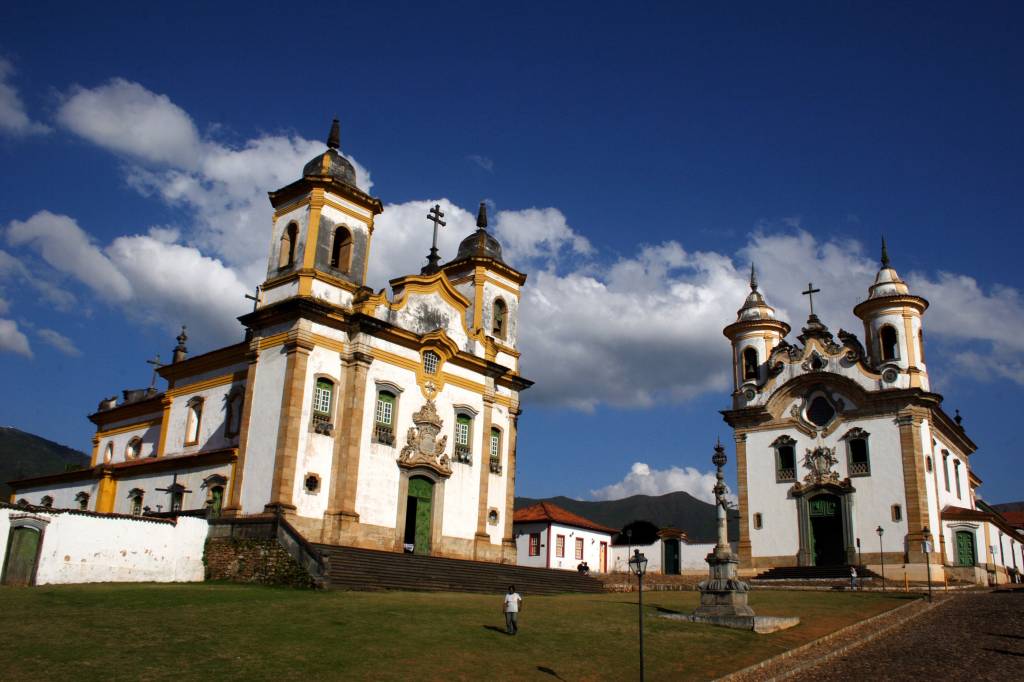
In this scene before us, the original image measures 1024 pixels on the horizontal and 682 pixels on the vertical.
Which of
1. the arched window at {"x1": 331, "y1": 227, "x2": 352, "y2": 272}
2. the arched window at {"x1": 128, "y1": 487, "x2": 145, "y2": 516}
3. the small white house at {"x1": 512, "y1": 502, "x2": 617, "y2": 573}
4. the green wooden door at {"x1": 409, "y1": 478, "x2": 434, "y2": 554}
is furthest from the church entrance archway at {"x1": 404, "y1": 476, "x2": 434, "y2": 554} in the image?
the small white house at {"x1": 512, "y1": 502, "x2": 617, "y2": 573}

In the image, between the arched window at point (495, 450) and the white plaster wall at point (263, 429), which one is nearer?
the white plaster wall at point (263, 429)

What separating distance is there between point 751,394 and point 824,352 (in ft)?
14.6

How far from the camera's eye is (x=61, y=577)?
23.8 m

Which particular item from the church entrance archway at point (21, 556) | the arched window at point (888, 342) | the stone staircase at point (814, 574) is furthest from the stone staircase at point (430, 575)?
the arched window at point (888, 342)

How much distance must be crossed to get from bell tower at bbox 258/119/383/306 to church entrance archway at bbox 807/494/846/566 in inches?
986

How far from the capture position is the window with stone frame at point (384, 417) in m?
31.3

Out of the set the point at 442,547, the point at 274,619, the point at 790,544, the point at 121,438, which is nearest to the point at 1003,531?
the point at 790,544

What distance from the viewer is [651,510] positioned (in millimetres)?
134875

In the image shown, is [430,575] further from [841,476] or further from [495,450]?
[841,476]

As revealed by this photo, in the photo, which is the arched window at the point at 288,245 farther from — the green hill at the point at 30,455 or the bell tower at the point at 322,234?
the green hill at the point at 30,455

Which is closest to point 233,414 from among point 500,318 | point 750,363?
point 500,318

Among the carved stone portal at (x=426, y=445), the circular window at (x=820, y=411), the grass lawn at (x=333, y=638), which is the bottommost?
the grass lawn at (x=333, y=638)

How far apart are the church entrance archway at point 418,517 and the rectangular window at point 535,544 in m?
20.3

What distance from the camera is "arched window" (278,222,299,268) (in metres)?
32.3
